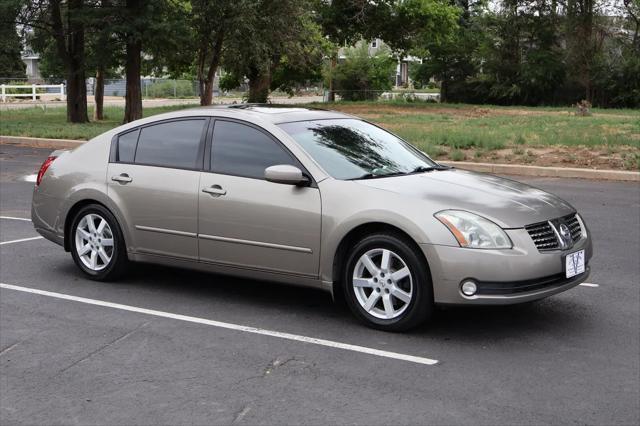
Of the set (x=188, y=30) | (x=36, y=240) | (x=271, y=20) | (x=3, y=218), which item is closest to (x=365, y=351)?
(x=36, y=240)

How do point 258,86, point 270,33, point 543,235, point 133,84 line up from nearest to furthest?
1. point 543,235
2. point 133,84
3. point 270,33
4. point 258,86

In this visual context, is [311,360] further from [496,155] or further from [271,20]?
[271,20]

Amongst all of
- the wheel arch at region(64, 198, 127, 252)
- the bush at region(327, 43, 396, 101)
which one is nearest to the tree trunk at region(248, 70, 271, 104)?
the bush at region(327, 43, 396, 101)

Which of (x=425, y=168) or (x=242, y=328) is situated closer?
(x=242, y=328)

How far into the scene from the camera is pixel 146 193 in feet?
23.4

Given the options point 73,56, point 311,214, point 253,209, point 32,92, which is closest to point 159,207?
point 253,209

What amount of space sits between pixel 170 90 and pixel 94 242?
6151 cm

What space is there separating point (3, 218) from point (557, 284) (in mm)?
7423

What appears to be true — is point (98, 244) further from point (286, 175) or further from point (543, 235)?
point (543, 235)

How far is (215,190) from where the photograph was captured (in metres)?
6.73

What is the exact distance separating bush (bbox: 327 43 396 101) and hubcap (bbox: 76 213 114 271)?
4863 cm

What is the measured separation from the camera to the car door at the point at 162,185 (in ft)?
22.7

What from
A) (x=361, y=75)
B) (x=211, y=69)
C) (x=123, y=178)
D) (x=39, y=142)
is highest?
(x=361, y=75)

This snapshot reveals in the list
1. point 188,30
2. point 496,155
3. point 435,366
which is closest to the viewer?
point 435,366
